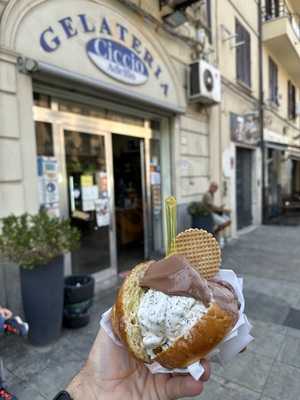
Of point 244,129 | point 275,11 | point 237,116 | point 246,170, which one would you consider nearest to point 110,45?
point 237,116

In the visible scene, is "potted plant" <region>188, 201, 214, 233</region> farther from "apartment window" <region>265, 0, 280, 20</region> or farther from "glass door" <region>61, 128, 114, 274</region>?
"apartment window" <region>265, 0, 280, 20</region>

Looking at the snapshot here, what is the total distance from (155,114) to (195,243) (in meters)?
4.43

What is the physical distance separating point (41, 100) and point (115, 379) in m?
3.27

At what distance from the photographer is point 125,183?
19.5 ft

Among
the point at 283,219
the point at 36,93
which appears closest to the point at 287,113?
the point at 283,219

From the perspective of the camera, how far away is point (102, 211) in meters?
4.26

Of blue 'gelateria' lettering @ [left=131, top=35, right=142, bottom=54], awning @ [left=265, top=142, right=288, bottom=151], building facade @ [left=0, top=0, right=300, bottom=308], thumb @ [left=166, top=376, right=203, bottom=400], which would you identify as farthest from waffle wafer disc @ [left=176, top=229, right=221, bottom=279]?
awning @ [left=265, top=142, right=288, bottom=151]

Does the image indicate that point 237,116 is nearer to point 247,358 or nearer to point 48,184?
point 48,184

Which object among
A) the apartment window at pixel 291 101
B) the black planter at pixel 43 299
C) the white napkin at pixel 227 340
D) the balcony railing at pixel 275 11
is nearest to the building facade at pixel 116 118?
the black planter at pixel 43 299

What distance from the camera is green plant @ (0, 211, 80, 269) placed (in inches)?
96.3

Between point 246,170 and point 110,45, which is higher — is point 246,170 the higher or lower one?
the lower one

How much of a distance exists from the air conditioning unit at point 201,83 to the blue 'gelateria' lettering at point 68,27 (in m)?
2.69

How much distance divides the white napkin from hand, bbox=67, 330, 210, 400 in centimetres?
7

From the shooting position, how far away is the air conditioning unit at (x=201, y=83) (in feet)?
17.7
